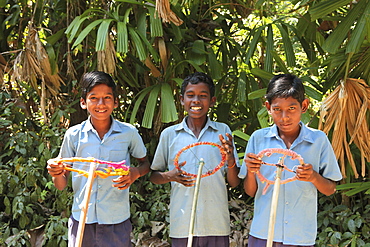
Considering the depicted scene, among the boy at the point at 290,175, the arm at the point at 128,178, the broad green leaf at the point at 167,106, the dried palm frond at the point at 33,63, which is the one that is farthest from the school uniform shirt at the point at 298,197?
the dried palm frond at the point at 33,63

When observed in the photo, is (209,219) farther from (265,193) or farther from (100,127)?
(100,127)

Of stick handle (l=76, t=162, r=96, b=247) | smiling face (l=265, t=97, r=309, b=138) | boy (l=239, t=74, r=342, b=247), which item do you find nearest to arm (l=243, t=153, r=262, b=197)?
boy (l=239, t=74, r=342, b=247)

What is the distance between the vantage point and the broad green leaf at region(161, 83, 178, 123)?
120 inches

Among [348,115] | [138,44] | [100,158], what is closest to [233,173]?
[100,158]

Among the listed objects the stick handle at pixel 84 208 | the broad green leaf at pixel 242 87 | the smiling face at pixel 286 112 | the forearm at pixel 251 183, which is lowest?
the stick handle at pixel 84 208

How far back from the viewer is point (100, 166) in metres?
2.29

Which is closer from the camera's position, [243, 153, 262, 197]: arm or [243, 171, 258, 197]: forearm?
[243, 153, 262, 197]: arm

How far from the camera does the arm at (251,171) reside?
6.29 feet

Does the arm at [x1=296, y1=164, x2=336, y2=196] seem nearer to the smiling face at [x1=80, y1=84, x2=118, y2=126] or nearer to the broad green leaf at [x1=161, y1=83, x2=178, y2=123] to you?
the smiling face at [x1=80, y1=84, x2=118, y2=126]

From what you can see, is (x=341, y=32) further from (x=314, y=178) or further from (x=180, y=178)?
(x=180, y=178)

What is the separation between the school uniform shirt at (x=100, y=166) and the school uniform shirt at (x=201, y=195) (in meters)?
0.22

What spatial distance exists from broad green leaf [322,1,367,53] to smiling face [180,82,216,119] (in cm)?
75

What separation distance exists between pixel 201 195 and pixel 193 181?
0.10 m

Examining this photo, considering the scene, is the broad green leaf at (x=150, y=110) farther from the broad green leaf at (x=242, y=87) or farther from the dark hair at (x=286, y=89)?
the dark hair at (x=286, y=89)
